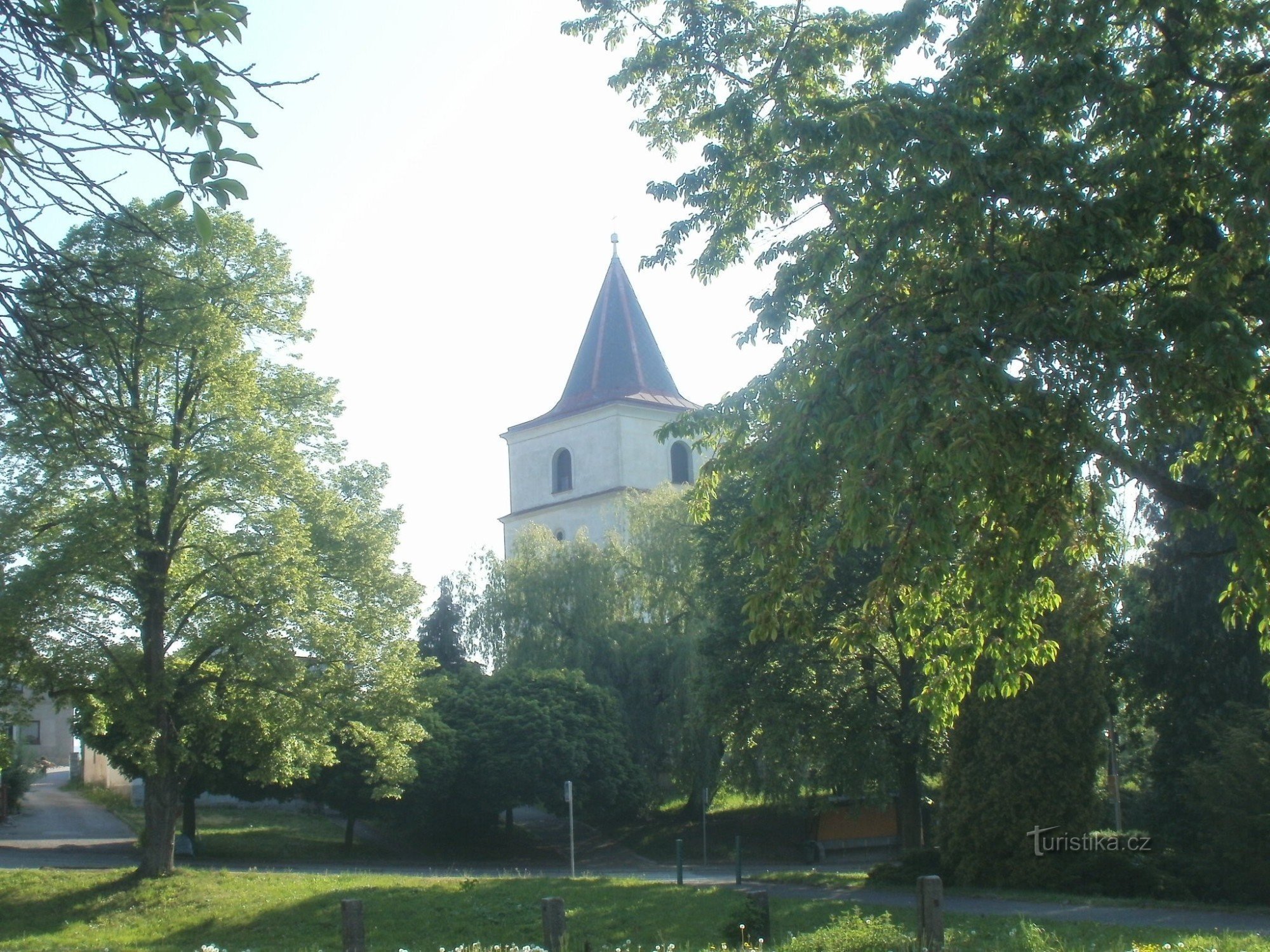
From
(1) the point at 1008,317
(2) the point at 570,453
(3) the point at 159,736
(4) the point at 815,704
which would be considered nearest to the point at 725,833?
(4) the point at 815,704

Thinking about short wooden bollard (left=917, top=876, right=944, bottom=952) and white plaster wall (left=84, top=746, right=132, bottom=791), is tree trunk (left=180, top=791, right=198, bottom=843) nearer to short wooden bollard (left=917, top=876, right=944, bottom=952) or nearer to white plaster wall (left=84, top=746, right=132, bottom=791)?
white plaster wall (left=84, top=746, right=132, bottom=791)

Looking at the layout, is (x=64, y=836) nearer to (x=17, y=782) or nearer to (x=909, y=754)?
(x=17, y=782)

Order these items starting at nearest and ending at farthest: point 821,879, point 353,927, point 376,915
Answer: point 353,927 → point 376,915 → point 821,879

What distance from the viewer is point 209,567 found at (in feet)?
72.8

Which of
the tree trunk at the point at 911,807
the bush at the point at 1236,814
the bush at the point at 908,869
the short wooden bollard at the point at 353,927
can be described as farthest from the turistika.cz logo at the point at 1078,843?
the short wooden bollard at the point at 353,927

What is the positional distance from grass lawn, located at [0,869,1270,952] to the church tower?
3703cm

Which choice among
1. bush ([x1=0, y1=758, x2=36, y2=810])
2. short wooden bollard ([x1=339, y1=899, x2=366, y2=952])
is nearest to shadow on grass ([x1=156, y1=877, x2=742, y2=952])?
short wooden bollard ([x1=339, y1=899, x2=366, y2=952])

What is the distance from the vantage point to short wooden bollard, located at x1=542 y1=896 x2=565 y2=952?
10859 millimetres

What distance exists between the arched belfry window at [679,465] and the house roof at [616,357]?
8.32 feet

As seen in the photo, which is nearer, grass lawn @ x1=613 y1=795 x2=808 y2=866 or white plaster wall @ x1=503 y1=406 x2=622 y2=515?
grass lawn @ x1=613 y1=795 x2=808 y2=866

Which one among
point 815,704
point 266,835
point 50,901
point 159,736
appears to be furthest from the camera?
point 266,835

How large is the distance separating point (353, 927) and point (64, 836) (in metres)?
28.8

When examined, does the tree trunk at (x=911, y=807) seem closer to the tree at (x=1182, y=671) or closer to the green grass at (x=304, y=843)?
the tree at (x=1182, y=671)

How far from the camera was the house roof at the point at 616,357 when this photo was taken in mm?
64375
